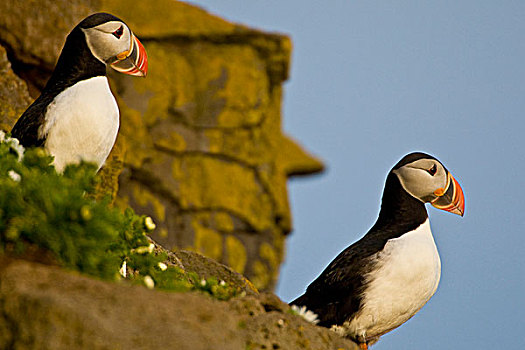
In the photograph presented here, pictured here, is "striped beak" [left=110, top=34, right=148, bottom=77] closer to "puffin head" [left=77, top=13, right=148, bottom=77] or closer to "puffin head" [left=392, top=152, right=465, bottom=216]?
"puffin head" [left=77, top=13, right=148, bottom=77]

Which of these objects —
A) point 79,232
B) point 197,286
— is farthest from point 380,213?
point 79,232

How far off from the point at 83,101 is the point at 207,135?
960cm

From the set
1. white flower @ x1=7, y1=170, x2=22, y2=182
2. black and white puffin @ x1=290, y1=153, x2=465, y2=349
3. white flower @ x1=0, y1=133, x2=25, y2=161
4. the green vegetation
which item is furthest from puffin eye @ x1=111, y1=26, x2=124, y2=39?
black and white puffin @ x1=290, y1=153, x2=465, y2=349

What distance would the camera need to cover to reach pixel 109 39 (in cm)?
575

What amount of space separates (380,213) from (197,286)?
2122 mm

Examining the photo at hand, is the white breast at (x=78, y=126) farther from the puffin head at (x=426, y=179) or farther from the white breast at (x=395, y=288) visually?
the puffin head at (x=426, y=179)

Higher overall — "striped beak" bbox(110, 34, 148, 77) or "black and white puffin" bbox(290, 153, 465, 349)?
"striped beak" bbox(110, 34, 148, 77)

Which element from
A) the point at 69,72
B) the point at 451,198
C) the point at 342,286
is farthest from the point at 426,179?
the point at 69,72

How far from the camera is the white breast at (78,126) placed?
526 cm

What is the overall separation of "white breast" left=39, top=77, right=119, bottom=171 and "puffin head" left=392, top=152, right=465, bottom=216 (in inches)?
89.9

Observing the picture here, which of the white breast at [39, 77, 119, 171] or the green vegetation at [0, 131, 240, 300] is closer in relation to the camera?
the green vegetation at [0, 131, 240, 300]

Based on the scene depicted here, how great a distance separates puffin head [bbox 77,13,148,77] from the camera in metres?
5.73

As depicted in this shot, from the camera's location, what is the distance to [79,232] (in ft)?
11.7

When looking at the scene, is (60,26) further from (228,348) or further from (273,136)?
(273,136)
